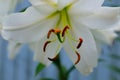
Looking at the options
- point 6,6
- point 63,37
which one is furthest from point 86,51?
point 6,6

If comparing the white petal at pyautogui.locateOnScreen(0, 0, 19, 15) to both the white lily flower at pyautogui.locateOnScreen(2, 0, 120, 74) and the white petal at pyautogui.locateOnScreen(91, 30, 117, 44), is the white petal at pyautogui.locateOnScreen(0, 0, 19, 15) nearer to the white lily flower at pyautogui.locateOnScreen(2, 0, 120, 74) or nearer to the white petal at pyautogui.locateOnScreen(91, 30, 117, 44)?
the white lily flower at pyautogui.locateOnScreen(2, 0, 120, 74)

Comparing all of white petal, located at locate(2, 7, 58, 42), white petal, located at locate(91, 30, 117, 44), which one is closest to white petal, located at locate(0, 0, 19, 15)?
white petal, located at locate(2, 7, 58, 42)

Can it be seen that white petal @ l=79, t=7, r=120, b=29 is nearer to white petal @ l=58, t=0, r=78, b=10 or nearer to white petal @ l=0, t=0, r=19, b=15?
white petal @ l=58, t=0, r=78, b=10

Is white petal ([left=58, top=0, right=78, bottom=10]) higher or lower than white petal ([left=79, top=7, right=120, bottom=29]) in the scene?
higher

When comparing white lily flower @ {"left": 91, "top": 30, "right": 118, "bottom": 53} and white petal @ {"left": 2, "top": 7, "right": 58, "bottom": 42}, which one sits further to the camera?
white lily flower @ {"left": 91, "top": 30, "right": 118, "bottom": 53}

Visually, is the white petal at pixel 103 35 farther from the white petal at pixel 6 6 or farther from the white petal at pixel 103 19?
the white petal at pixel 6 6

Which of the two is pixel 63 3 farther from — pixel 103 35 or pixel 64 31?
pixel 103 35

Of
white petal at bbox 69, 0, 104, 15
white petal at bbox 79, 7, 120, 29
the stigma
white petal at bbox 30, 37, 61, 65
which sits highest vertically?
white petal at bbox 69, 0, 104, 15

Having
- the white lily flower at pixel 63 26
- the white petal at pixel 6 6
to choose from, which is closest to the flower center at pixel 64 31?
the white lily flower at pixel 63 26
